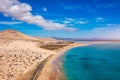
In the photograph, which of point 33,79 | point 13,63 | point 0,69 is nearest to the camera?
point 33,79

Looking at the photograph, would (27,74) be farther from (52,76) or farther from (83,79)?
(83,79)

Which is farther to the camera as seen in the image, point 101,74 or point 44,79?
point 101,74

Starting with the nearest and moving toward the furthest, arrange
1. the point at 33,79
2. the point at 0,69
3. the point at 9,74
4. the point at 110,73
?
the point at 33,79 < the point at 9,74 < the point at 0,69 < the point at 110,73

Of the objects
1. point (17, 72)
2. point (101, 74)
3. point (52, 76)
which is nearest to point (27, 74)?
point (17, 72)

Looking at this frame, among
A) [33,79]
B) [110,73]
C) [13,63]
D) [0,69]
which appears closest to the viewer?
[33,79]

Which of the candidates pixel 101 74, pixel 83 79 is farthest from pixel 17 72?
pixel 101 74

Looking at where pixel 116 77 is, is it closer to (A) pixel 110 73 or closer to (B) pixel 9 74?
(A) pixel 110 73

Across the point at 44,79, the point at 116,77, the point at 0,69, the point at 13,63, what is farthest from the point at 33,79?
the point at 116,77

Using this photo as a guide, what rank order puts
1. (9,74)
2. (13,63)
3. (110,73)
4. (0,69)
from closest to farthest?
(9,74)
(0,69)
(110,73)
(13,63)

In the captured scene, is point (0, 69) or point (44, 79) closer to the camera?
point (44, 79)
